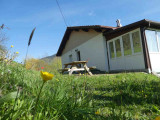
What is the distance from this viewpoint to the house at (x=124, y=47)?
7.16m

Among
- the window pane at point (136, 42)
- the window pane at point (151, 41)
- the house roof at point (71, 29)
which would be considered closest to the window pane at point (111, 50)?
the house roof at point (71, 29)

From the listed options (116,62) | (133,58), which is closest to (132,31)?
(133,58)

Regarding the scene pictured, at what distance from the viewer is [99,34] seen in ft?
33.9

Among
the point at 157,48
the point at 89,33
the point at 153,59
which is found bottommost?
the point at 153,59

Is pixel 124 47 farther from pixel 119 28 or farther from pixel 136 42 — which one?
pixel 119 28

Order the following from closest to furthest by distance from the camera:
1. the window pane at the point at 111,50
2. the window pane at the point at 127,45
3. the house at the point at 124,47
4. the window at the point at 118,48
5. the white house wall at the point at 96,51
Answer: the house at the point at 124,47 < the window pane at the point at 127,45 < the window at the point at 118,48 < the window pane at the point at 111,50 < the white house wall at the point at 96,51

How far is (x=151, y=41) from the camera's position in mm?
7609

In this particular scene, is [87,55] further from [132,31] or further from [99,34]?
[132,31]

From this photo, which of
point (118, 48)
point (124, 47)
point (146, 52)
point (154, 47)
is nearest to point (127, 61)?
point (124, 47)

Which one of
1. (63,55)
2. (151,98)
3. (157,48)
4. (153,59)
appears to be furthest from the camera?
(63,55)

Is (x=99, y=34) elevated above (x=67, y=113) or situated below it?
above

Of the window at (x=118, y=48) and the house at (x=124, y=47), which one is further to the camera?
the window at (x=118, y=48)

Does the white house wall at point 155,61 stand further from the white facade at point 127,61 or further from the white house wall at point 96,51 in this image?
the white house wall at point 96,51

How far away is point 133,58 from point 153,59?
1.04m
